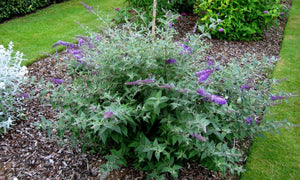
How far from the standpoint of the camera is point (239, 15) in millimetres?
5602

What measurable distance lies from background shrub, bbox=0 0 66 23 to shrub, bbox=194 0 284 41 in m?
5.02

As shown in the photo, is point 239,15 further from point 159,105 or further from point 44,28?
point 44,28

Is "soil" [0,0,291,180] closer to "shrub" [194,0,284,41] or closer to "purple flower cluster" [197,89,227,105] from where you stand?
"purple flower cluster" [197,89,227,105]

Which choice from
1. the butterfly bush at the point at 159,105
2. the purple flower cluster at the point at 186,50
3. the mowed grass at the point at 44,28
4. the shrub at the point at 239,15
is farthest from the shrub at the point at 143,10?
the butterfly bush at the point at 159,105

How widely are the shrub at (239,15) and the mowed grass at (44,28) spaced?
2.47 metres

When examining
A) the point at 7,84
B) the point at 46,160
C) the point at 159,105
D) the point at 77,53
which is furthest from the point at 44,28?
the point at 159,105

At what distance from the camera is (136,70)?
225cm

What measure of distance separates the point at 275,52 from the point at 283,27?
223 centimetres

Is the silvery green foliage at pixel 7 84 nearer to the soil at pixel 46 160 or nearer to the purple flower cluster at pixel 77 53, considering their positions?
the soil at pixel 46 160

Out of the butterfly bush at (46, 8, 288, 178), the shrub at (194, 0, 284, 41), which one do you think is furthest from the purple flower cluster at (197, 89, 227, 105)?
the shrub at (194, 0, 284, 41)

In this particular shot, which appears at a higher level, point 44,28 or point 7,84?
point 7,84

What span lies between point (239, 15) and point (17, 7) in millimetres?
5946

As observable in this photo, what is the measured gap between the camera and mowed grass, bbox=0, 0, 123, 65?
5.10 metres

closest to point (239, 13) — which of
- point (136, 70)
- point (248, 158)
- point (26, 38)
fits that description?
point (248, 158)
